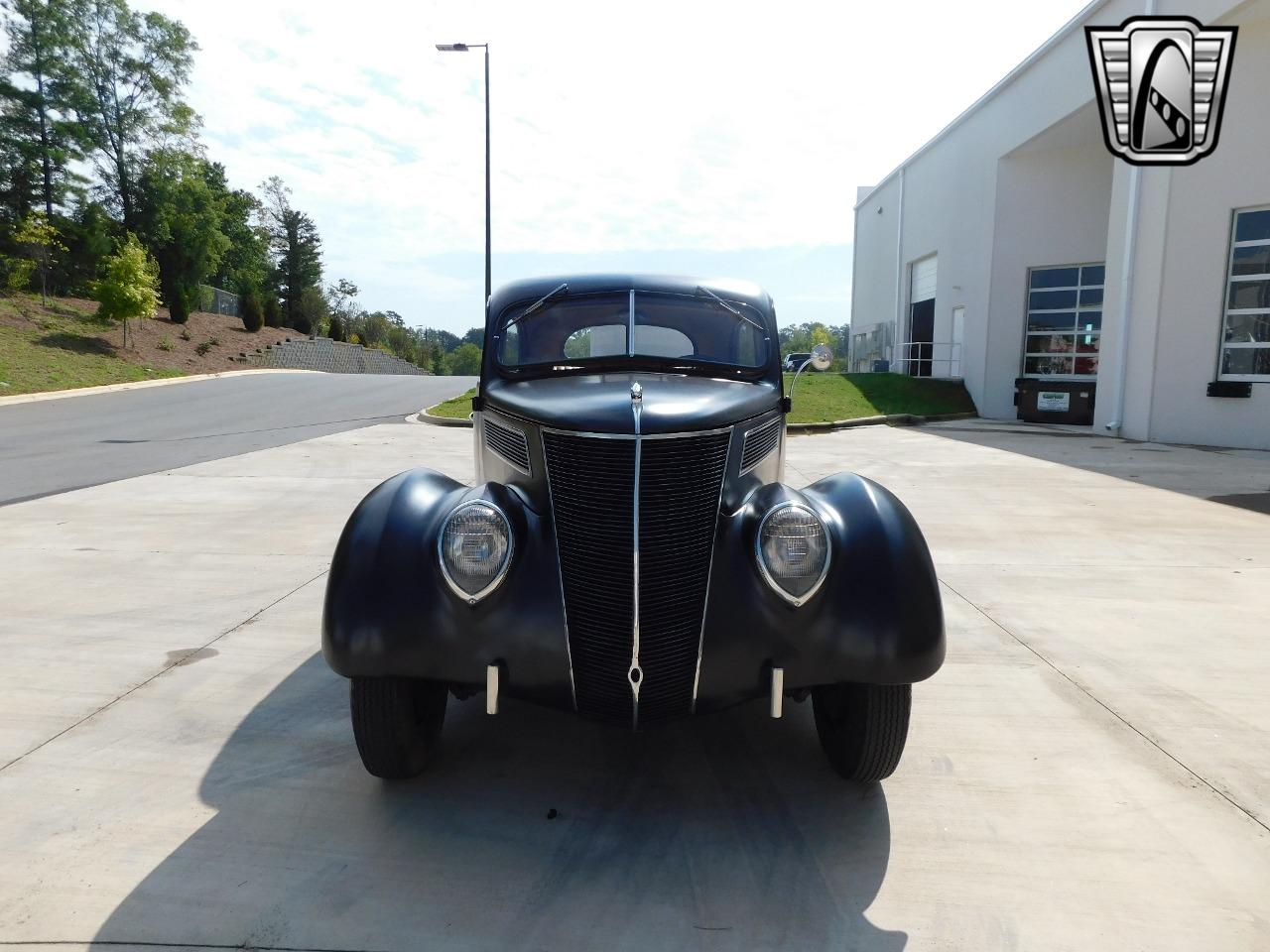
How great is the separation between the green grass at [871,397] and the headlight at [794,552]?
1497 centimetres

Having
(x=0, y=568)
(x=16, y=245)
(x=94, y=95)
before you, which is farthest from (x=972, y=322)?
(x=94, y=95)

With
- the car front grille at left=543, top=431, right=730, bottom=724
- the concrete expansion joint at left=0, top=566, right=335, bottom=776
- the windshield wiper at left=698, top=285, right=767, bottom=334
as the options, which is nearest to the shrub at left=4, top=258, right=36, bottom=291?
the concrete expansion joint at left=0, top=566, right=335, bottom=776

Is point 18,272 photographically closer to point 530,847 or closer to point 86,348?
point 86,348

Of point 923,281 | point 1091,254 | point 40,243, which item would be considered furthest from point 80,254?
point 1091,254

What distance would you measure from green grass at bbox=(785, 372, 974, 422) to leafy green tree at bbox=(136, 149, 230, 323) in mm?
30176

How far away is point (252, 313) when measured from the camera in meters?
42.2

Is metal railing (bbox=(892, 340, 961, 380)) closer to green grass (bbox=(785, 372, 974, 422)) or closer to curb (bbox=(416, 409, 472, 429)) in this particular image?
green grass (bbox=(785, 372, 974, 422))

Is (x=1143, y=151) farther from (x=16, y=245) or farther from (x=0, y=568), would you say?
(x=16, y=245)

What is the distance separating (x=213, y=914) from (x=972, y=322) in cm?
2219

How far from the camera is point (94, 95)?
3922cm

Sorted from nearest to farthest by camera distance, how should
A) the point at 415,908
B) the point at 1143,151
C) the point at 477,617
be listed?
1. the point at 415,908
2. the point at 477,617
3. the point at 1143,151

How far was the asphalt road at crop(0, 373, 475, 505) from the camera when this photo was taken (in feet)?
34.0

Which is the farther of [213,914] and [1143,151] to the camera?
[1143,151]
